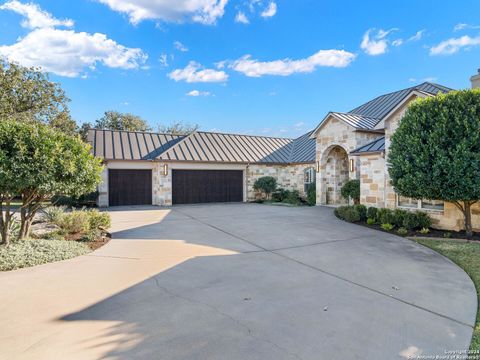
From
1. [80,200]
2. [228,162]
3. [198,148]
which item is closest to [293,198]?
[228,162]

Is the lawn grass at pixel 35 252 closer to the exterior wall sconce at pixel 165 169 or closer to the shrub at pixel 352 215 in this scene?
the shrub at pixel 352 215

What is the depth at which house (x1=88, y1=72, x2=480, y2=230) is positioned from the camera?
1535 cm

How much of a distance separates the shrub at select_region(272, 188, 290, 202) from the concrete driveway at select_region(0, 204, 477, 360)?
39.4 feet

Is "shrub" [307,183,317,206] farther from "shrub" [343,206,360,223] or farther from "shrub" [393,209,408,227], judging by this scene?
"shrub" [393,209,408,227]

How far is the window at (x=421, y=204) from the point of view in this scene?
9469mm

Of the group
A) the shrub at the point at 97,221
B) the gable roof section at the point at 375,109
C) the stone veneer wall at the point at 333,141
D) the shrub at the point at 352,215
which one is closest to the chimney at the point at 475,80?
the gable roof section at the point at 375,109

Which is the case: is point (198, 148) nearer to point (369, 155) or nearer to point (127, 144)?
point (127, 144)

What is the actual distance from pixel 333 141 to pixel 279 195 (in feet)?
18.4

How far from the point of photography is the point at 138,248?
6957 mm

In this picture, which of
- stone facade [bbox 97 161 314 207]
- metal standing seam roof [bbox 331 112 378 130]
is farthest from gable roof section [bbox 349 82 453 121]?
stone facade [bbox 97 161 314 207]

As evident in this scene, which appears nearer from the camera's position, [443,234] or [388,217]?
[443,234]

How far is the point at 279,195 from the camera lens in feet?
63.5

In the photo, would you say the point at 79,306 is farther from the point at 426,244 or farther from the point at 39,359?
the point at 426,244

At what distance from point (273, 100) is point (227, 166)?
1011 centimetres
